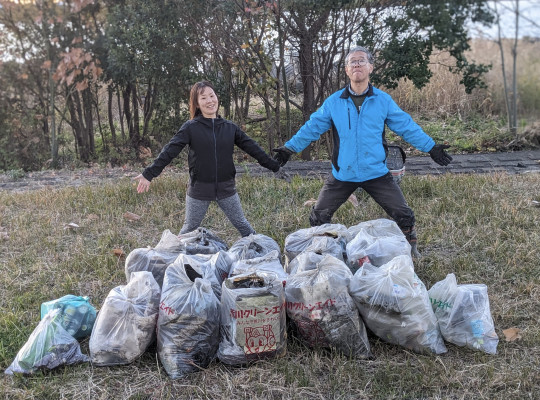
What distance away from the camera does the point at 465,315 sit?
9.52 ft

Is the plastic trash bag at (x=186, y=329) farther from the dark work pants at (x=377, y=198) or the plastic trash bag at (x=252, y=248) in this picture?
the dark work pants at (x=377, y=198)

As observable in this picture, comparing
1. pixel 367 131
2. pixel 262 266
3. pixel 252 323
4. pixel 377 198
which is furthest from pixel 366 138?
pixel 252 323

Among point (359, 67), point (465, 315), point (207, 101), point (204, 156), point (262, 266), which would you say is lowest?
point (465, 315)

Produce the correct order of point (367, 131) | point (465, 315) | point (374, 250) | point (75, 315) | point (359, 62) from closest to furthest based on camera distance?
1. point (465, 315)
2. point (75, 315)
3. point (374, 250)
4. point (359, 62)
5. point (367, 131)

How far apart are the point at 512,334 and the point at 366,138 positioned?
5.56 feet

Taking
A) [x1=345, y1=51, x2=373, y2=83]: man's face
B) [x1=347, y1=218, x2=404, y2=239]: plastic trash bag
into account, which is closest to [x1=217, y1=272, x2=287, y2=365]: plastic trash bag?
[x1=347, y1=218, x2=404, y2=239]: plastic trash bag

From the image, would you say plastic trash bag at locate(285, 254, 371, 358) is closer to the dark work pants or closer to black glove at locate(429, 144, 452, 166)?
the dark work pants

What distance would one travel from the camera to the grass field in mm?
2584

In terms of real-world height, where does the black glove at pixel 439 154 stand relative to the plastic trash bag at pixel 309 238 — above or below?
above

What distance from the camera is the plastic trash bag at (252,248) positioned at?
3.51 m

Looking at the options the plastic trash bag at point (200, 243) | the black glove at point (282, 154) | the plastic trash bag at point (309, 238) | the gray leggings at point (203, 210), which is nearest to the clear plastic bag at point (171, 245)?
the plastic trash bag at point (200, 243)

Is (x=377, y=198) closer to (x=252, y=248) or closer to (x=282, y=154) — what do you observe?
(x=282, y=154)

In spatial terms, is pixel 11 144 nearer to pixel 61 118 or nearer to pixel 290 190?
pixel 61 118

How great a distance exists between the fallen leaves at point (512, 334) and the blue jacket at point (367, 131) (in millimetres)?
1474
